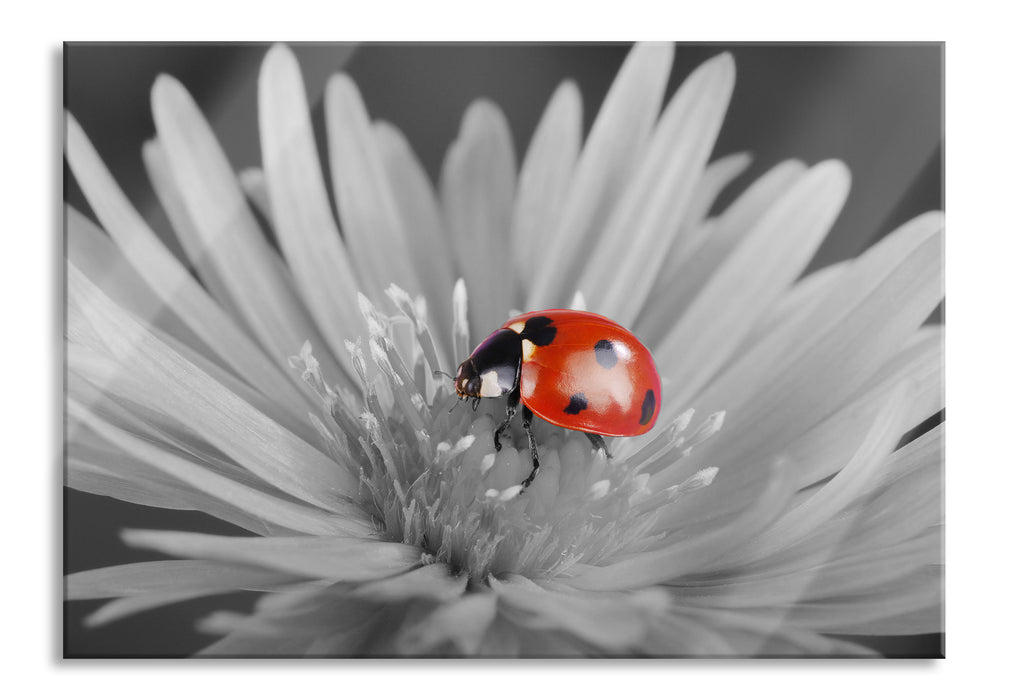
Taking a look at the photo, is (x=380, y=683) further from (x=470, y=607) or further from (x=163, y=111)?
(x=163, y=111)

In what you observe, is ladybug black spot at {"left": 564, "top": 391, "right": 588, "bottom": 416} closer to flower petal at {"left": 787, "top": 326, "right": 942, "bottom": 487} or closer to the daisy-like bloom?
the daisy-like bloom

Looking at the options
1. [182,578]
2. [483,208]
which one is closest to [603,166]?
[483,208]

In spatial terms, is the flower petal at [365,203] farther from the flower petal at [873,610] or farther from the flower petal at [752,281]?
the flower petal at [873,610]

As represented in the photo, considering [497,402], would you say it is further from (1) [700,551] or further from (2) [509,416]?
(1) [700,551]

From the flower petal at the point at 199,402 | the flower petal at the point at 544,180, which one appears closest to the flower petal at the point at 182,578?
the flower petal at the point at 199,402

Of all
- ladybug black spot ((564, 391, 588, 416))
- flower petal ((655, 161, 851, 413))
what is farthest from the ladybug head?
flower petal ((655, 161, 851, 413))

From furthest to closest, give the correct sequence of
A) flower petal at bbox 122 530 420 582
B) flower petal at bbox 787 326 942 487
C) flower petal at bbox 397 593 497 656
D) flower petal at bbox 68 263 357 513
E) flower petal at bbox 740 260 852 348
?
flower petal at bbox 740 260 852 348
flower petal at bbox 787 326 942 487
flower petal at bbox 68 263 357 513
flower petal at bbox 397 593 497 656
flower petal at bbox 122 530 420 582
